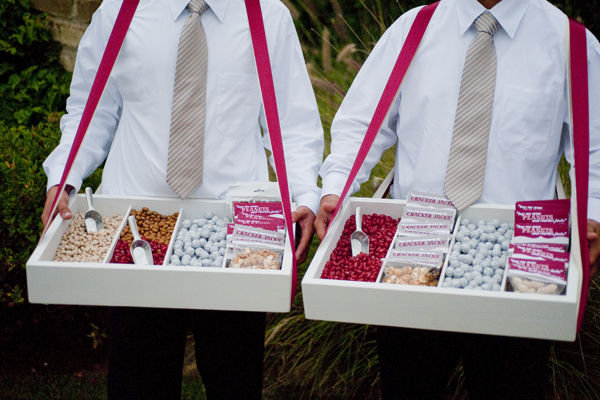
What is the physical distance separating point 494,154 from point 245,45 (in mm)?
843

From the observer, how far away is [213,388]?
2.04 m

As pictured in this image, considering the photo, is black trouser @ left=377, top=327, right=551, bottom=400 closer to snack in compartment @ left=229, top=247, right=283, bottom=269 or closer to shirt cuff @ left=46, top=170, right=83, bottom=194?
snack in compartment @ left=229, top=247, right=283, bottom=269

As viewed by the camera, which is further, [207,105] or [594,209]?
[207,105]

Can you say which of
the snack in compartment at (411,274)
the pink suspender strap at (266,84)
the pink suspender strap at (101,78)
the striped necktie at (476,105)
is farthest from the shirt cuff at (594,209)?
the pink suspender strap at (101,78)

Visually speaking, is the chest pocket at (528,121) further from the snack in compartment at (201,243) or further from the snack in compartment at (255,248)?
the snack in compartment at (201,243)

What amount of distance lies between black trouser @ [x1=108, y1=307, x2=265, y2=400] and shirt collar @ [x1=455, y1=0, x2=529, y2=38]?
1134 mm

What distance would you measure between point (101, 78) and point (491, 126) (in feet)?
3.88

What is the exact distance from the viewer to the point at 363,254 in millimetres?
1854

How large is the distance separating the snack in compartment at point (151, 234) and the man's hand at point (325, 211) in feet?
1.51

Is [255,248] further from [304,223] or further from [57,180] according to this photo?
[57,180]

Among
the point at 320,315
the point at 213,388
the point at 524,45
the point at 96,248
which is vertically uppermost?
the point at 524,45

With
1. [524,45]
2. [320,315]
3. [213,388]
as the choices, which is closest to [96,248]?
[213,388]

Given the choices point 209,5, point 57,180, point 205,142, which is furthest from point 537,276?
point 57,180

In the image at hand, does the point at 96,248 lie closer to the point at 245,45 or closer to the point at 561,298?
the point at 245,45
